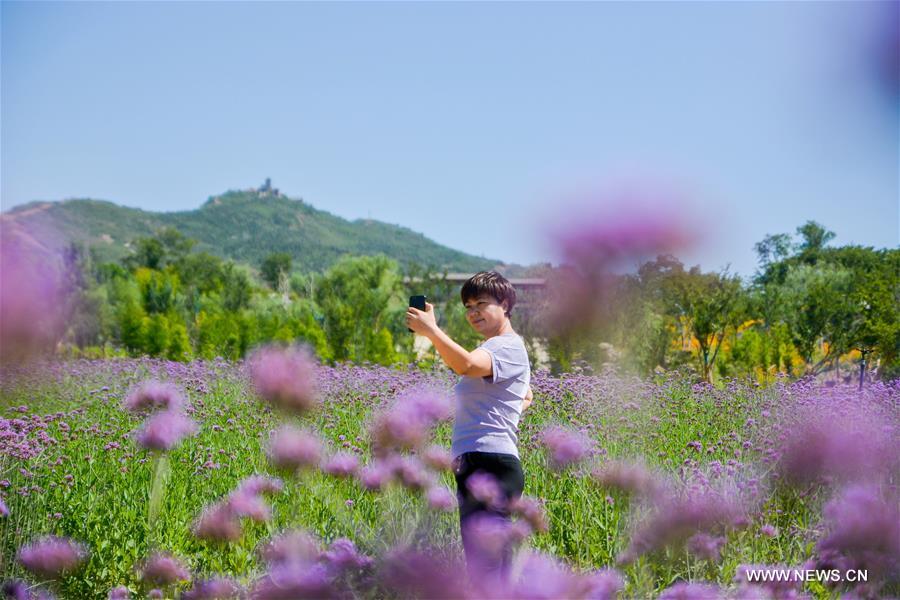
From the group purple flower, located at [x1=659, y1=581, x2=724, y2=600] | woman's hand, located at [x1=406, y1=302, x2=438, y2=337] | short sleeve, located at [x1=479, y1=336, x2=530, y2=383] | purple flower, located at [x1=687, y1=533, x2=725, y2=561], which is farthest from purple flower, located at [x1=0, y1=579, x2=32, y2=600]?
purple flower, located at [x1=687, y1=533, x2=725, y2=561]

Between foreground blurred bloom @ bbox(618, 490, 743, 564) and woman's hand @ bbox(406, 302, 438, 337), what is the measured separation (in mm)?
971

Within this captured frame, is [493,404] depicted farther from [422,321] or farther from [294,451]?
[294,451]

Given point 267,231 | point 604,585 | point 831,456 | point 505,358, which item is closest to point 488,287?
point 505,358

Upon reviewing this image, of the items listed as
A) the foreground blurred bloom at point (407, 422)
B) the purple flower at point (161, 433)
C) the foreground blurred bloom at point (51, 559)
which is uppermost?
the foreground blurred bloom at point (407, 422)

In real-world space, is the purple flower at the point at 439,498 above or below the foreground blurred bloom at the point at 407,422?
below

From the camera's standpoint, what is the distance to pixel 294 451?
2.18 meters

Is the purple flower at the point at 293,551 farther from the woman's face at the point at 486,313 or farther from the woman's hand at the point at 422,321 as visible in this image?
the woman's face at the point at 486,313

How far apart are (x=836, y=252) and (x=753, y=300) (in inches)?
1008

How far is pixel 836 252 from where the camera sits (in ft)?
123

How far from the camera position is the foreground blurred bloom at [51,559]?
2.68 meters

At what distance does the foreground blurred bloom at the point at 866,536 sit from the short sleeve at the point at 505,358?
3.81ft

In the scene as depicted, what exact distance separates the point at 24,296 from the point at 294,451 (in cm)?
85

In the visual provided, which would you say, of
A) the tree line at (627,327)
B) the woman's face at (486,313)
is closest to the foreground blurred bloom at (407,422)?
the woman's face at (486,313)

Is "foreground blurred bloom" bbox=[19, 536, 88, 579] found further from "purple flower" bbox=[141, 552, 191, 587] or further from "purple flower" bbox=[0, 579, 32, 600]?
"purple flower" bbox=[141, 552, 191, 587]
